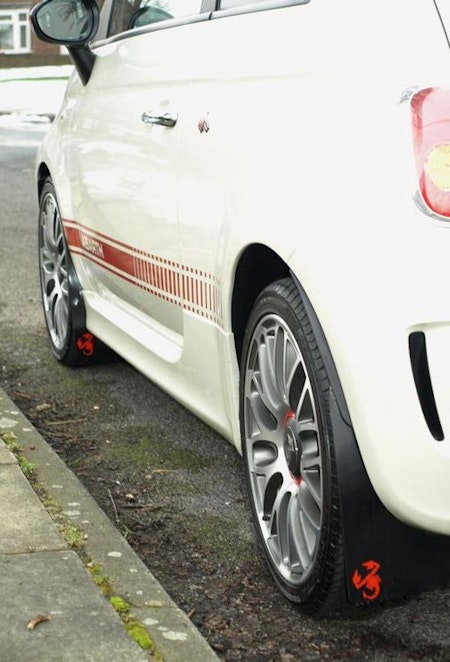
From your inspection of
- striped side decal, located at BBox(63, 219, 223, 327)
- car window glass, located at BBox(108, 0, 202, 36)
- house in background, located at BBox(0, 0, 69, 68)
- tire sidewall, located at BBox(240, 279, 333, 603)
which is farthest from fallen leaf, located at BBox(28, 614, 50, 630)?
house in background, located at BBox(0, 0, 69, 68)

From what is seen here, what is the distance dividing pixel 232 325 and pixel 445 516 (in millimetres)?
991

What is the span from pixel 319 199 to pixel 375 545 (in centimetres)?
78

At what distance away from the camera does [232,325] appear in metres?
3.57

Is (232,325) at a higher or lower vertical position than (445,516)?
higher

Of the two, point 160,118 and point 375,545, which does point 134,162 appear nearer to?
point 160,118

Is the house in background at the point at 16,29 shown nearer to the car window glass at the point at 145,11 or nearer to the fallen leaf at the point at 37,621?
the car window glass at the point at 145,11

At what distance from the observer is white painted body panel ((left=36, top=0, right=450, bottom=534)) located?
2699 mm

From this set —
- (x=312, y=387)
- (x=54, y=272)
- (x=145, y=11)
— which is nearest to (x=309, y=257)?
(x=312, y=387)

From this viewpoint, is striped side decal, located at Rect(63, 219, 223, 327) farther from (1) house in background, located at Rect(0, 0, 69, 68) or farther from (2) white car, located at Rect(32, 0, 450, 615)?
(1) house in background, located at Rect(0, 0, 69, 68)

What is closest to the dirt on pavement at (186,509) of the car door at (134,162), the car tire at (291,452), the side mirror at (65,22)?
the car tire at (291,452)

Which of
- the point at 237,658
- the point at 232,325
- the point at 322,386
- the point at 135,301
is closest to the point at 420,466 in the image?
the point at 322,386

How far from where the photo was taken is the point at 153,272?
166 inches

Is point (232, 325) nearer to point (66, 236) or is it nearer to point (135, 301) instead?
point (135, 301)

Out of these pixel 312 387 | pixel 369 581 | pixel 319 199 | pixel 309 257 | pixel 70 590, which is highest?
pixel 319 199
